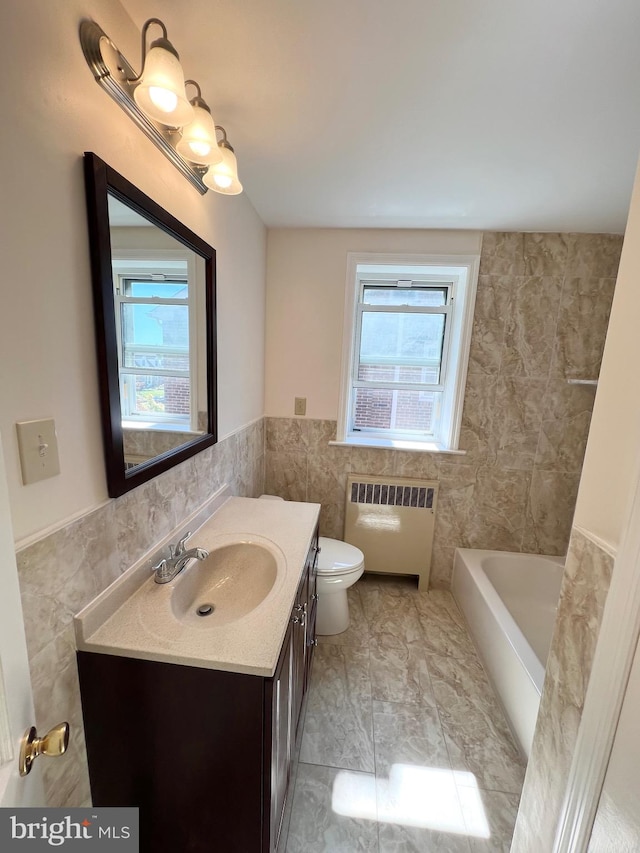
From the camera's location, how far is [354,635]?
1.91 meters

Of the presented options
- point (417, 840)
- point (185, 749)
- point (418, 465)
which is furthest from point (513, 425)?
point (185, 749)

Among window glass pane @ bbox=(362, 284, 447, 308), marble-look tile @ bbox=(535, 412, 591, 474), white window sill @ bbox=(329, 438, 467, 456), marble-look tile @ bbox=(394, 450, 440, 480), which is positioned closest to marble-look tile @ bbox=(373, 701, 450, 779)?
marble-look tile @ bbox=(394, 450, 440, 480)

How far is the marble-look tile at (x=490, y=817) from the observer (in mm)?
1088

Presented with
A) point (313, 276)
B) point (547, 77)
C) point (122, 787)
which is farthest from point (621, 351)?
point (313, 276)

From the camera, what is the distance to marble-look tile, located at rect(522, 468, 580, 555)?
85.1 inches

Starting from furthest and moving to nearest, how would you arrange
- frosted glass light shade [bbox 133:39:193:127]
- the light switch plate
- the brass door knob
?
frosted glass light shade [bbox 133:39:193:127] → the light switch plate → the brass door knob

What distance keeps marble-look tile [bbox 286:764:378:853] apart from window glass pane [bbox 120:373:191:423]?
1.41 metres

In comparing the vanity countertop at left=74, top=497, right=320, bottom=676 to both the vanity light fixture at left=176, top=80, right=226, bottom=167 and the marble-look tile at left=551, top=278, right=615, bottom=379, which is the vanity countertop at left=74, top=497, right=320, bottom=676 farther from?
the marble-look tile at left=551, top=278, right=615, bottom=379

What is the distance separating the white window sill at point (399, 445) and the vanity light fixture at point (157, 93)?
1.65 meters

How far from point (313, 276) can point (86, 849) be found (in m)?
2.33

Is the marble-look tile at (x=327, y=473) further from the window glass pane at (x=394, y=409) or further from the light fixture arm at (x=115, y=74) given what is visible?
the light fixture arm at (x=115, y=74)

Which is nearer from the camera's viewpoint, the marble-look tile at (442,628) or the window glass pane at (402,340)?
the marble-look tile at (442,628)

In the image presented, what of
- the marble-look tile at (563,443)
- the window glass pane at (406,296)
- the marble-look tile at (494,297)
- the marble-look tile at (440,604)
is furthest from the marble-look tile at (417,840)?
the window glass pane at (406,296)

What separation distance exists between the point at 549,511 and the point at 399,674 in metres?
1.41
